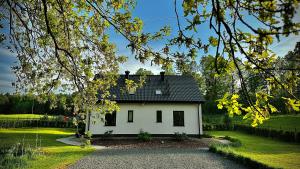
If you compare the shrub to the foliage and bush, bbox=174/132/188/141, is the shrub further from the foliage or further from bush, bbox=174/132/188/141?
the foliage

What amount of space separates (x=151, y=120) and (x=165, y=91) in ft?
10.5

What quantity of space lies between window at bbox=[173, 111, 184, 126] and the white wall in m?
0.27

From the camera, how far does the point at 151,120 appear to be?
2211 cm

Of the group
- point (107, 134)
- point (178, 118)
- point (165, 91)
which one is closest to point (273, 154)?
point (178, 118)

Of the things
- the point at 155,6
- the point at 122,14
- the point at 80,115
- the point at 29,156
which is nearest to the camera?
the point at 122,14

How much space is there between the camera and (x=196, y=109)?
22.4 m

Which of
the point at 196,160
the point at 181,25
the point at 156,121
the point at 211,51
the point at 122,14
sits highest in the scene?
the point at 122,14

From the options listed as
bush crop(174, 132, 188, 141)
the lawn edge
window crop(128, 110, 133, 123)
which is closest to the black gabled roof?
window crop(128, 110, 133, 123)

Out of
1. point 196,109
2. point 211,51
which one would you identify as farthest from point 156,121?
→ point 211,51

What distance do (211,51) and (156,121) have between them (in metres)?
19.2

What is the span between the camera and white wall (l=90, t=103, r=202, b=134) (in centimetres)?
2175

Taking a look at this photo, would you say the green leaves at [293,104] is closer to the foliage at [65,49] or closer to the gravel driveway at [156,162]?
the foliage at [65,49]

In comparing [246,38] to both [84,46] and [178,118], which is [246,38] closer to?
[84,46]

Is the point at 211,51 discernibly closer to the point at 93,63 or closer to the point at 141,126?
the point at 93,63
